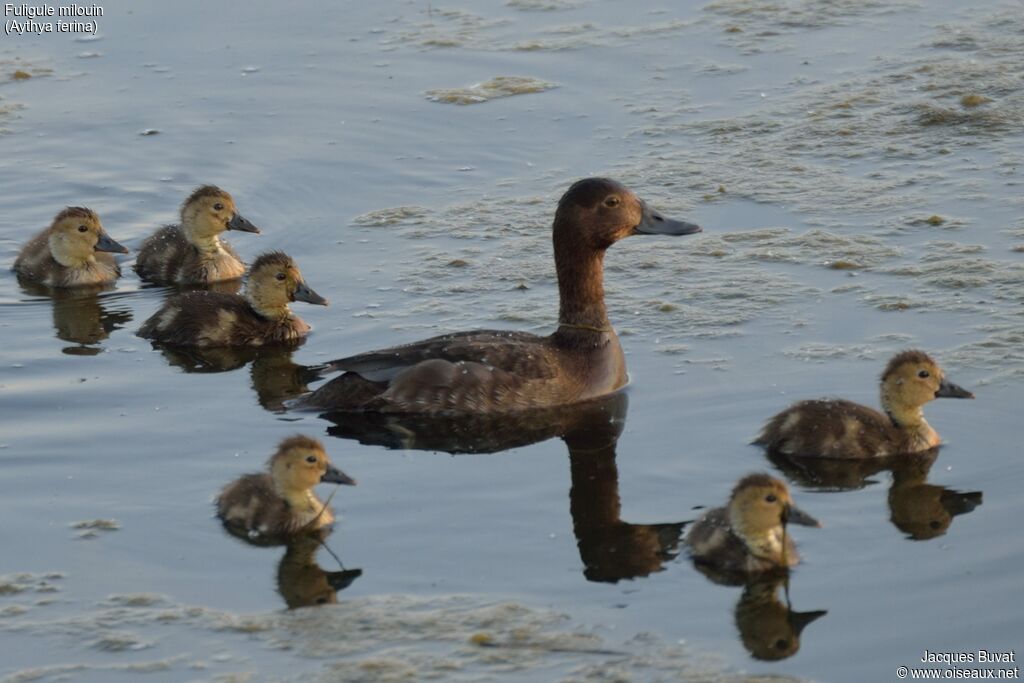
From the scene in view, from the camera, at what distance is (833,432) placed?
8039 millimetres

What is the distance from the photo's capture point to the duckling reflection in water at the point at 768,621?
251 inches

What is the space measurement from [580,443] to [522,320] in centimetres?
167

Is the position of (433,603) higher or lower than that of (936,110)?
lower

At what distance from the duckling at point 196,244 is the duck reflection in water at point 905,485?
4.75 m

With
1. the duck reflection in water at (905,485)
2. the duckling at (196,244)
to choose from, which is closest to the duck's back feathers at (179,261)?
the duckling at (196,244)

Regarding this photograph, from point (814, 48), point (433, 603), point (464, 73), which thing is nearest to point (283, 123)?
point (464, 73)

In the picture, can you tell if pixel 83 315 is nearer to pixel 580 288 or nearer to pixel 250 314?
pixel 250 314

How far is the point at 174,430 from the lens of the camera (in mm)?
8727

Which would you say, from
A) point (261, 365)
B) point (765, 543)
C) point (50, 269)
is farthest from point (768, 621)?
point (50, 269)

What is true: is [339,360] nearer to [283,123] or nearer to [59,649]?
[59,649]

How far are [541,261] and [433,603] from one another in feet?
15.1

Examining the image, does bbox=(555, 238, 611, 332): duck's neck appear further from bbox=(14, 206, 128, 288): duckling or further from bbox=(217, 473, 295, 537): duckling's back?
bbox=(14, 206, 128, 288): duckling

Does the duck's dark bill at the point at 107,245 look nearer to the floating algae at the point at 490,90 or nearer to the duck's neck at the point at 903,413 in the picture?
the floating algae at the point at 490,90

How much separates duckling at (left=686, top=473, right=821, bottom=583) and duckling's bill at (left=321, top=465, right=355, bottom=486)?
1.58 metres
